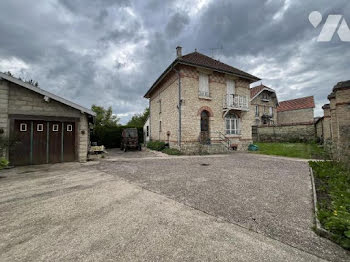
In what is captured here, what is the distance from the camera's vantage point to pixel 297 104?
27.9 meters

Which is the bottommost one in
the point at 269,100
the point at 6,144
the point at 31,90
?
the point at 6,144

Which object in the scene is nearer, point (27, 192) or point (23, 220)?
point (23, 220)

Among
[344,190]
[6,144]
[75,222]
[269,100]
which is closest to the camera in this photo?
[75,222]

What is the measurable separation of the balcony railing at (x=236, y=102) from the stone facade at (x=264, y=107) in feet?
38.2

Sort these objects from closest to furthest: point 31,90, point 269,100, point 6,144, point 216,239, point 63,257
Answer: point 63,257 → point 216,239 → point 6,144 → point 31,90 → point 269,100

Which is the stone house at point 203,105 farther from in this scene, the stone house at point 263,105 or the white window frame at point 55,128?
the stone house at point 263,105

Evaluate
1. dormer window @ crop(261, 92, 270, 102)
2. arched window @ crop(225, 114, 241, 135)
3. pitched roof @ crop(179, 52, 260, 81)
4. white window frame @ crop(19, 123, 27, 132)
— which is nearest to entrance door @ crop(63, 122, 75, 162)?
white window frame @ crop(19, 123, 27, 132)

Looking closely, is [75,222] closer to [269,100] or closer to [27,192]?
[27,192]

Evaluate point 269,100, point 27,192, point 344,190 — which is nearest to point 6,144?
point 27,192

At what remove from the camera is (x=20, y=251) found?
5.98 ft

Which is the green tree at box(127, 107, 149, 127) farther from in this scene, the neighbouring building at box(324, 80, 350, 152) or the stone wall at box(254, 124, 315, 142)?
the neighbouring building at box(324, 80, 350, 152)

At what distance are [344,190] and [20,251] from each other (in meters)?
5.91

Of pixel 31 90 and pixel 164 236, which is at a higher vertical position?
pixel 31 90

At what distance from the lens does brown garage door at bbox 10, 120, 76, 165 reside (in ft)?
22.2
